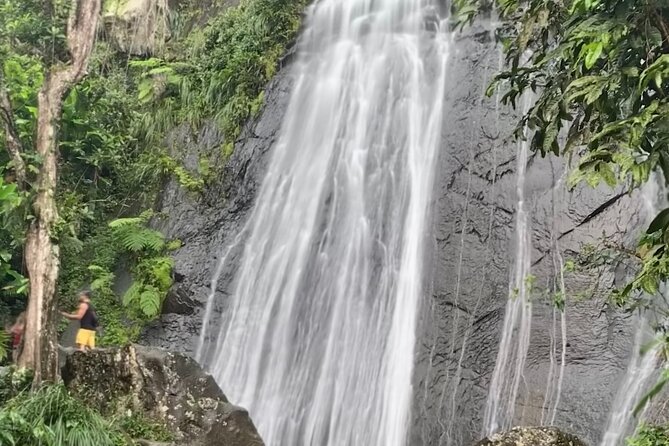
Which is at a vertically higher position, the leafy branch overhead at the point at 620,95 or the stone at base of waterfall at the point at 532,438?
the leafy branch overhead at the point at 620,95

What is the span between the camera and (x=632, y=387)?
740 cm

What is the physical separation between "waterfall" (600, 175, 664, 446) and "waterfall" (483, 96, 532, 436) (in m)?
1.10

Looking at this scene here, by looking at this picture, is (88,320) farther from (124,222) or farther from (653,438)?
(653,438)

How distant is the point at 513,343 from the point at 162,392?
428cm

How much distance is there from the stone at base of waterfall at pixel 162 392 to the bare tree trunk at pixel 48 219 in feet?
1.67

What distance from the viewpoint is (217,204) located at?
11.8 m

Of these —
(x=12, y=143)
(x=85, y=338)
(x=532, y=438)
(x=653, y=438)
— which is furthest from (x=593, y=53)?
(x=85, y=338)

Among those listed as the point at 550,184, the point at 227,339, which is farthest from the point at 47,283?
the point at 550,184

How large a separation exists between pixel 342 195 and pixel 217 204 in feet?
7.97

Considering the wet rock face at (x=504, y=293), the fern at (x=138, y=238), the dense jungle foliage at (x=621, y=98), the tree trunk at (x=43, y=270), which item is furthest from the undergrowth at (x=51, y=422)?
the fern at (x=138, y=238)

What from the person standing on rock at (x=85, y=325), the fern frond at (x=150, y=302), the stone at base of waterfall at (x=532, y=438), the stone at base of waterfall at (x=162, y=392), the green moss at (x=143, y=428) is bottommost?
the green moss at (x=143, y=428)

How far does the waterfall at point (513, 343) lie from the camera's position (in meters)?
7.92

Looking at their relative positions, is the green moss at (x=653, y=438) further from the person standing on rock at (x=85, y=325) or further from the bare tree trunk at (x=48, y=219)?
the person standing on rock at (x=85, y=325)

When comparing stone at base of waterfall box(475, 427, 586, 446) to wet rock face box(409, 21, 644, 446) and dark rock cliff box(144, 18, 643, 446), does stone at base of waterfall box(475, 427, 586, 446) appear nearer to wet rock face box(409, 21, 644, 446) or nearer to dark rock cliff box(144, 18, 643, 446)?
dark rock cliff box(144, 18, 643, 446)
